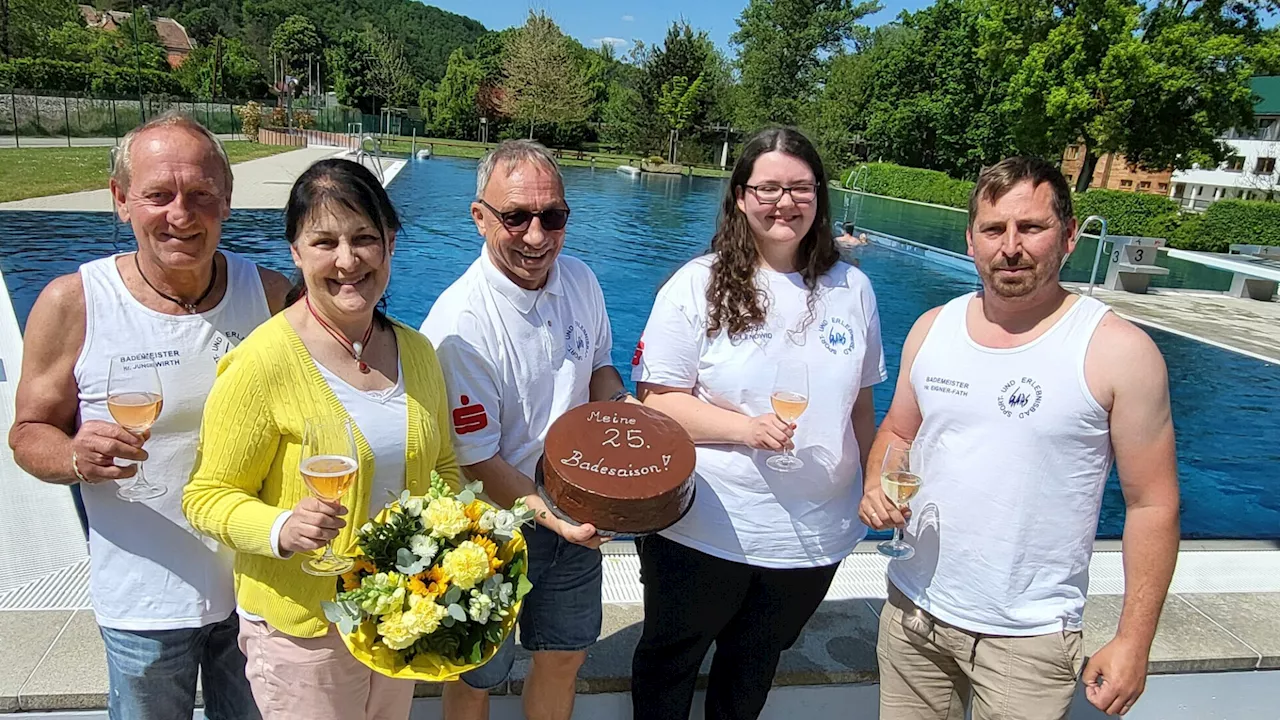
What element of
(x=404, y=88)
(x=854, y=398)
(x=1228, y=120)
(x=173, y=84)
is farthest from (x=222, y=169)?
(x=404, y=88)

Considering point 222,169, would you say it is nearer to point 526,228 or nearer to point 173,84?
point 526,228

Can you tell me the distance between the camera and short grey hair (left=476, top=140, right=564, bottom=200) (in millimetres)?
2158

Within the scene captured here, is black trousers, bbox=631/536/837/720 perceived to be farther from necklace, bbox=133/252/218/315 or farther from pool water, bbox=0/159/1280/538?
necklace, bbox=133/252/218/315

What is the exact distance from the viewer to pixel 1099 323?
6.13ft

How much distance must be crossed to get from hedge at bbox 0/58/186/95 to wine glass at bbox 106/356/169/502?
5058cm

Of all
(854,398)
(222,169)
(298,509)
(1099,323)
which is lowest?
(298,509)

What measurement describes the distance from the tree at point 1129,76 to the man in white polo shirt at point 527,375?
32.3 metres

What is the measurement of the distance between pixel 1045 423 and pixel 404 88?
77560 mm

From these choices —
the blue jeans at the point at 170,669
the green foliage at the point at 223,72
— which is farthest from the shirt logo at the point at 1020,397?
the green foliage at the point at 223,72

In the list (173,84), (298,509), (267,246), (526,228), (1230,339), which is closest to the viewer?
(298,509)

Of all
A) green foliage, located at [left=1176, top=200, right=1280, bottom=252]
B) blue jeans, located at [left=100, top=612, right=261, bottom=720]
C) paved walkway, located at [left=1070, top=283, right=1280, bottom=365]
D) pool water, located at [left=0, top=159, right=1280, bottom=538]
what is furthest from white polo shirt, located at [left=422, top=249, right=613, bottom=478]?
green foliage, located at [left=1176, top=200, right=1280, bottom=252]

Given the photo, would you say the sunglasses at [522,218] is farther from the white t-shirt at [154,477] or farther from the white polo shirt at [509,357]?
the white t-shirt at [154,477]

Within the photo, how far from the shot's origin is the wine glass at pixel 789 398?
6.77ft

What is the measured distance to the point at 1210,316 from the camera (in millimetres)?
13867
